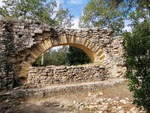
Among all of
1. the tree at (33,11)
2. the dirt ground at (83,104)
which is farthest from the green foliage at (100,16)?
the dirt ground at (83,104)

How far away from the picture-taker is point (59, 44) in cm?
686

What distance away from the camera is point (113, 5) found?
31.1 ft

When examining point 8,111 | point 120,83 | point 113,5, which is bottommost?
point 8,111

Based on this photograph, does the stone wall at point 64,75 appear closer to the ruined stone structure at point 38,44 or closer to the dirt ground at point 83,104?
the ruined stone structure at point 38,44

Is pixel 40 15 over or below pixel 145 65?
over

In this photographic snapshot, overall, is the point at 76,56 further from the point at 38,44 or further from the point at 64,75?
the point at 38,44

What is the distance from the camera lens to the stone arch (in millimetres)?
6182

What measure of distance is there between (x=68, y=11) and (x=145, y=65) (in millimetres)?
17536

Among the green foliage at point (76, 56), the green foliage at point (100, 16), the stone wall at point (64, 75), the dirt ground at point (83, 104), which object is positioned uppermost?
the green foliage at point (100, 16)

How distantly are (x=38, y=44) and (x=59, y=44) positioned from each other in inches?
36.2

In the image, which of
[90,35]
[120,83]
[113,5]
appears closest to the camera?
[120,83]

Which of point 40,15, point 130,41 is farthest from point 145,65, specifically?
point 40,15

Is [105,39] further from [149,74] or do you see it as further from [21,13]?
[21,13]

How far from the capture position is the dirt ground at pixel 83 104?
418 centimetres
